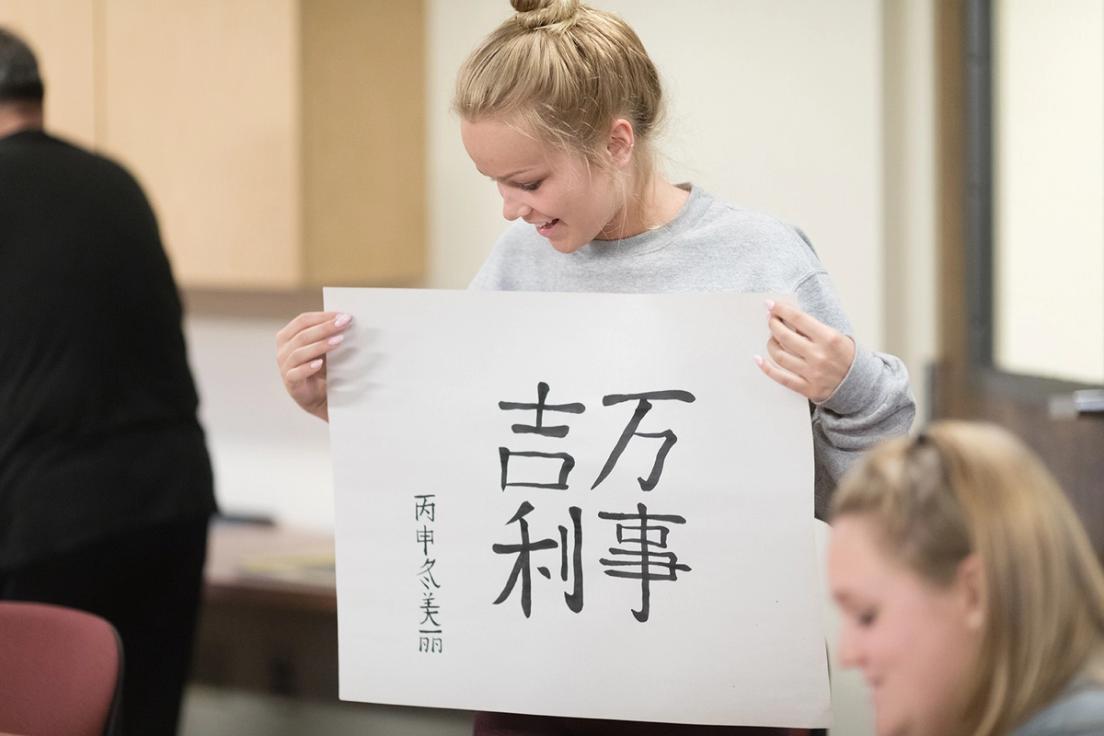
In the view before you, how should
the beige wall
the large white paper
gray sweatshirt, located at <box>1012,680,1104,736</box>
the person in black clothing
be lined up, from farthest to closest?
the beige wall → the person in black clothing → the large white paper → gray sweatshirt, located at <box>1012,680,1104,736</box>

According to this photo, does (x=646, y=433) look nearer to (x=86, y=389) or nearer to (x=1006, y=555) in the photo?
(x=1006, y=555)

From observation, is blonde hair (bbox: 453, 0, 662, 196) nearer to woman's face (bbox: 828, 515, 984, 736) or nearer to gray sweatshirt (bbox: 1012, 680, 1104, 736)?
woman's face (bbox: 828, 515, 984, 736)

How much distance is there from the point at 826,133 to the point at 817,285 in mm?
1371

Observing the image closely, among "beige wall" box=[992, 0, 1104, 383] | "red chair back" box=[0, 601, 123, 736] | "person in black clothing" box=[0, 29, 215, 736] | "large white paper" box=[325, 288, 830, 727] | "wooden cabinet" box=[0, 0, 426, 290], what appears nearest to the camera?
"large white paper" box=[325, 288, 830, 727]

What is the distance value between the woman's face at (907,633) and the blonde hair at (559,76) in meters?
0.51

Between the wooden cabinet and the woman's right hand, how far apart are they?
1489mm

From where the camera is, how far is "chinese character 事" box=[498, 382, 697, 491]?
137 cm

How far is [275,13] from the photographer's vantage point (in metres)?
2.81

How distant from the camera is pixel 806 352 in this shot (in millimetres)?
1257

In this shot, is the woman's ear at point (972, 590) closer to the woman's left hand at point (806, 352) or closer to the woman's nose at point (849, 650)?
the woman's nose at point (849, 650)

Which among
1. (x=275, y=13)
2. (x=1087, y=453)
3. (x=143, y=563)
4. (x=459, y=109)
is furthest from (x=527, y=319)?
(x=275, y=13)

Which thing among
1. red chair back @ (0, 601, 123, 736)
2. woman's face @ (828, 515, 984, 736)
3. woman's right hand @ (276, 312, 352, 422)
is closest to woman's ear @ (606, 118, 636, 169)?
woman's right hand @ (276, 312, 352, 422)

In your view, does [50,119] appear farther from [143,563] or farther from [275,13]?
[143,563]

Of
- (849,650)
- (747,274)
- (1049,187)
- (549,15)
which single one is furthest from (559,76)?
(1049,187)
